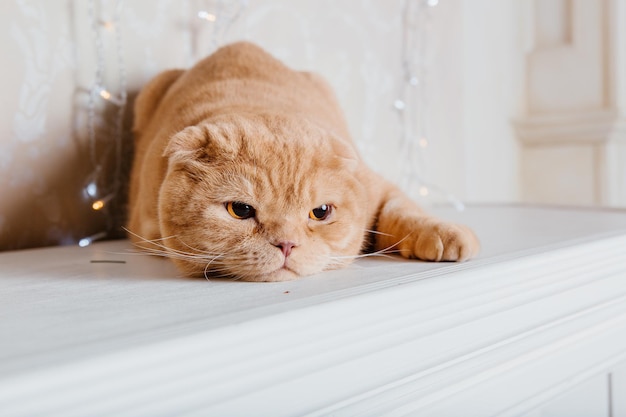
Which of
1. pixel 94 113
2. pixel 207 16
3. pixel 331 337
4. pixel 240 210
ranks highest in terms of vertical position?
pixel 207 16

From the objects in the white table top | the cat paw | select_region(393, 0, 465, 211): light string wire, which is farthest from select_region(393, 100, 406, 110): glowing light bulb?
the cat paw

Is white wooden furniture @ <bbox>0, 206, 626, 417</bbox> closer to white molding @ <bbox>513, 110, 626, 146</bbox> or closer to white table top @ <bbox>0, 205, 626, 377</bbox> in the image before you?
white table top @ <bbox>0, 205, 626, 377</bbox>

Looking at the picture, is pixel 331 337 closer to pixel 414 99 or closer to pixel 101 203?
pixel 101 203

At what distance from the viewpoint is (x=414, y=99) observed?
1.73 metres

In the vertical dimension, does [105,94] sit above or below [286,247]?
above

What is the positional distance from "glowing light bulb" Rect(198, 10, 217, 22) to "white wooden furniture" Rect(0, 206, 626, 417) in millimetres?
555

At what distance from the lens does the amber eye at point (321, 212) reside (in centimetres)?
77

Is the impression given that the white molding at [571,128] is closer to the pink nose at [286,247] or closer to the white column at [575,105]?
the white column at [575,105]

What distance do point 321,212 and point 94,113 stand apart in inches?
23.1

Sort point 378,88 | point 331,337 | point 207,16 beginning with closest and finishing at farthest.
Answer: point 331,337
point 207,16
point 378,88

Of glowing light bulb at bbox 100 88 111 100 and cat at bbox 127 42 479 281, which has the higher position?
glowing light bulb at bbox 100 88 111 100

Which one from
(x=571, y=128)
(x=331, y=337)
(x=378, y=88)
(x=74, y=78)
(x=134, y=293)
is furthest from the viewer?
(x=571, y=128)

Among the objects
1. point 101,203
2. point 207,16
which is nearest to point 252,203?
point 101,203

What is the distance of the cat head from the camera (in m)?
0.71
